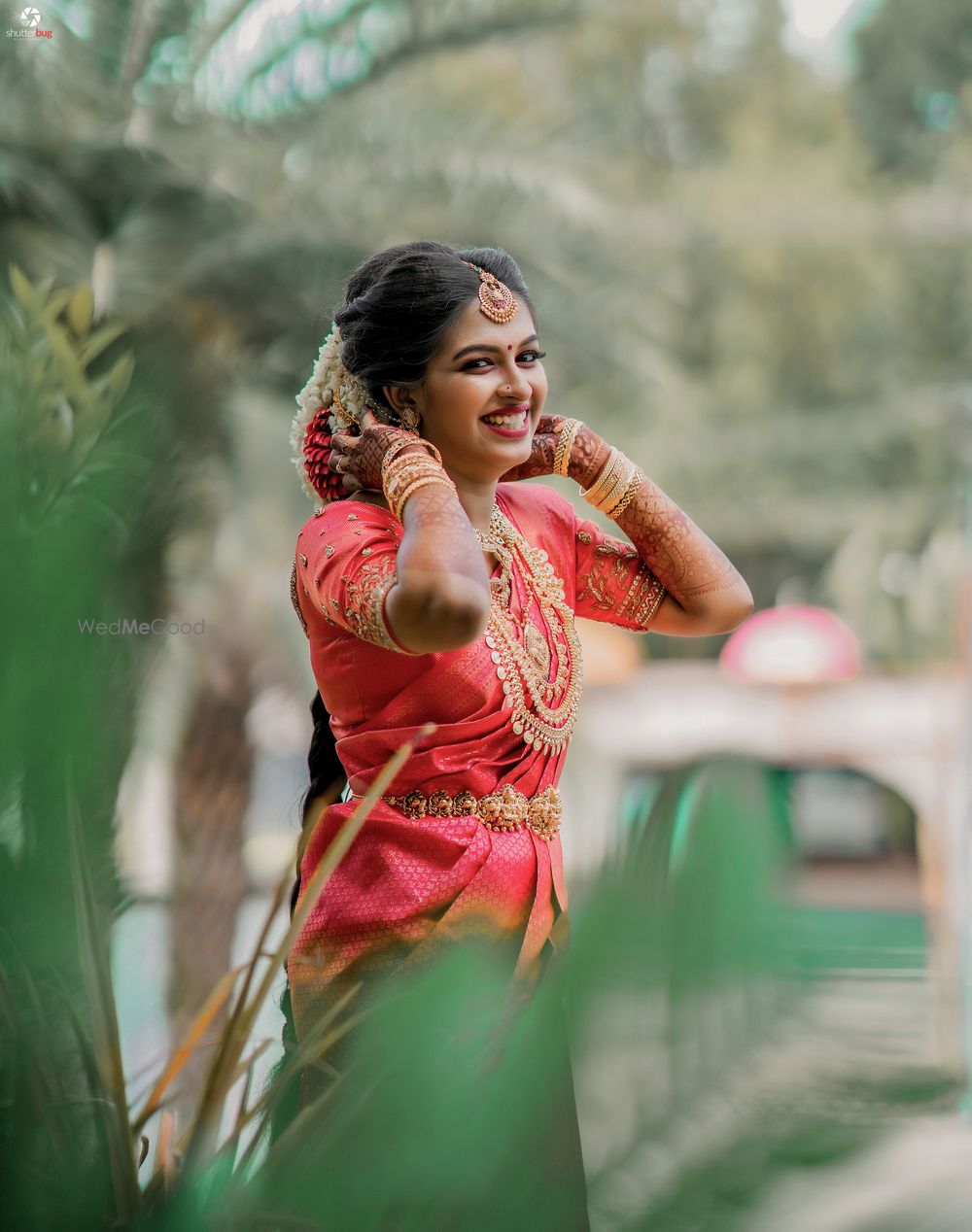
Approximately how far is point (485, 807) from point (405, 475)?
30 centimetres

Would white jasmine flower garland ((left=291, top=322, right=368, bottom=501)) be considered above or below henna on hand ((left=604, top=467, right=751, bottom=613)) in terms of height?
above

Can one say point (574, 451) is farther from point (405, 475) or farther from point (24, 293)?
point (24, 293)

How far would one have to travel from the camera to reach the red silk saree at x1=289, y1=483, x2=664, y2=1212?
3.94 feet

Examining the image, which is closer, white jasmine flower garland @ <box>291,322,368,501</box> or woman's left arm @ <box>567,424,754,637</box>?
white jasmine flower garland @ <box>291,322,368,501</box>

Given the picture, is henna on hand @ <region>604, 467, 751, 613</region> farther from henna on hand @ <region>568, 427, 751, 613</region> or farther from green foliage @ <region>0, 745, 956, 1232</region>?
green foliage @ <region>0, 745, 956, 1232</region>

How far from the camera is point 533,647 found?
1.33m

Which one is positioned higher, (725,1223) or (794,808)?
(794,808)

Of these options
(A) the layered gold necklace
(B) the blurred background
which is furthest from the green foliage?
(A) the layered gold necklace

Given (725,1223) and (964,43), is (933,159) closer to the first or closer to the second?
(964,43)

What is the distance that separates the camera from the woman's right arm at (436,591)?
3.53ft

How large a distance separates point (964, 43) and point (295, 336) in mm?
11945

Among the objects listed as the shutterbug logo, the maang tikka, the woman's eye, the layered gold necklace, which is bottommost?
the layered gold necklace

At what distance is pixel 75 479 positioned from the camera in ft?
2.12

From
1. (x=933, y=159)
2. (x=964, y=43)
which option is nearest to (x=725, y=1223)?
(x=933, y=159)
